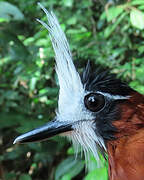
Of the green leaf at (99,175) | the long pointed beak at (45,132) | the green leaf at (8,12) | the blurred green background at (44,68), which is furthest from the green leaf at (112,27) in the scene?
the green leaf at (99,175)

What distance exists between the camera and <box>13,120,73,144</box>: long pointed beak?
1286mm

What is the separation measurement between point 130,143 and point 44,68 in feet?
4.03

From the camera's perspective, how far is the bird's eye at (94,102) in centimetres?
131

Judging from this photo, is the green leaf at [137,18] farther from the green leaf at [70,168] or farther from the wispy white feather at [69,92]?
the green leaf at [70,168]

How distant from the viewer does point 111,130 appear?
4.31 ft

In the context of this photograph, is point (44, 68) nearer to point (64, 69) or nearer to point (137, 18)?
point (137, 18)

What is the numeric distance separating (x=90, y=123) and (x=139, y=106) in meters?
0.24

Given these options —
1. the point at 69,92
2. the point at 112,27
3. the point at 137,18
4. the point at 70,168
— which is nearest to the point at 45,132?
the point at 69,92

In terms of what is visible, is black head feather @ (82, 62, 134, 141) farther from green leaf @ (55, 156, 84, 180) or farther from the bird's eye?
green leaf @ (55, 156, 84, 180)

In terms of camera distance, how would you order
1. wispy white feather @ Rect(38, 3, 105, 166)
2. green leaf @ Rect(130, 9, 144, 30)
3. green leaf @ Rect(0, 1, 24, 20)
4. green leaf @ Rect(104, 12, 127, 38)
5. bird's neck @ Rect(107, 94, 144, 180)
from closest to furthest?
bird's neck @ Rect(107, 94, 144, 180), wispy white feather @ Rect(38, 3, 105, 166), green leaf @ Rect(0, 1, 24, 20), green leaf @ Rect(130, 9, 144, 30), green leaf @ Rect(104, 12, 127, 38)

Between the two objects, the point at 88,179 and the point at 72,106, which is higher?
the point at 72,106

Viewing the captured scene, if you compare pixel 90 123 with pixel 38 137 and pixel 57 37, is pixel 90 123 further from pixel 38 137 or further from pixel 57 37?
pixel 57 37

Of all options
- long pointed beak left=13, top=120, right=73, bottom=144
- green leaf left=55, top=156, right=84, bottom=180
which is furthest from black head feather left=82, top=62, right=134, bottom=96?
green leaf left=55, top=156, right=84, bottom=180

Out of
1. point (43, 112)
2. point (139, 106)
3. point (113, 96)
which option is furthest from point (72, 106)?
point (43, 112)
